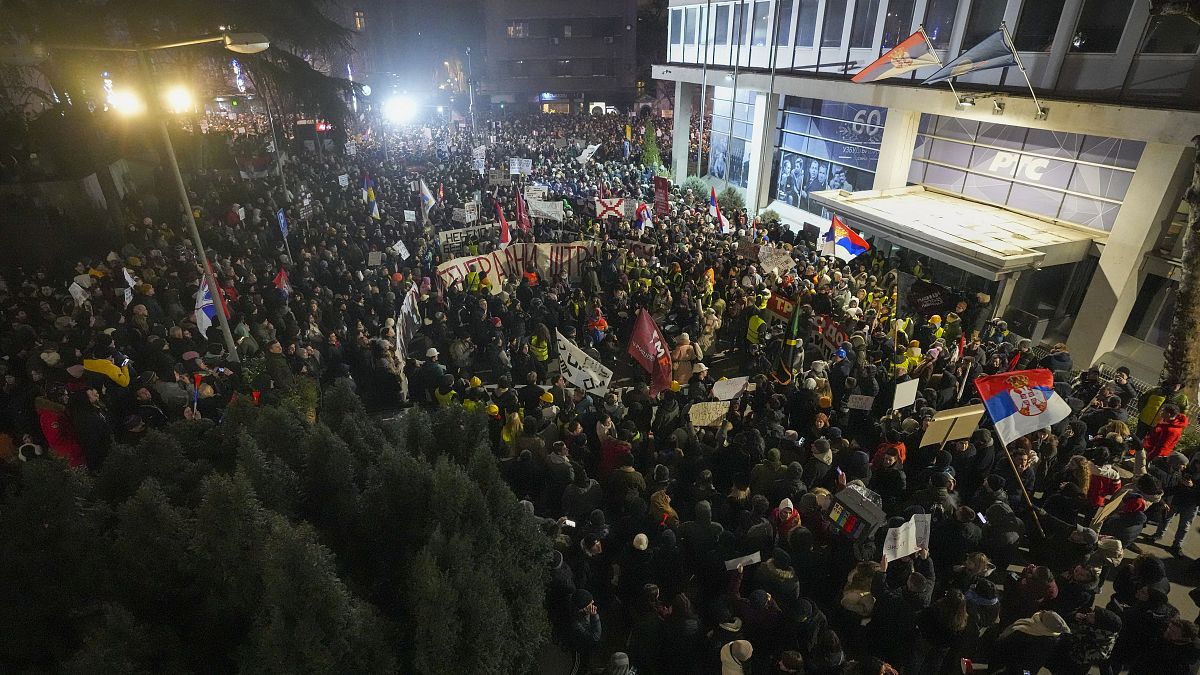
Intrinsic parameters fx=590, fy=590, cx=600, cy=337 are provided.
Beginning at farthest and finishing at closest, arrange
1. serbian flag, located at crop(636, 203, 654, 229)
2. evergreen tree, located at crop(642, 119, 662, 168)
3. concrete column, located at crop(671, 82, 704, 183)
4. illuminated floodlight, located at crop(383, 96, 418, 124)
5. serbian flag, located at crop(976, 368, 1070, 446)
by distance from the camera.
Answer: illuminated floodlight, located at crop(383, 96, 418, 124)
concrete column, located at crop(671, 82, 704, 183)
evergreen tree, located at crop(642, 119, 662, 168)
serbian flag, located at crop(636, 203, 654, 229)
serbian flag, located at crop(976, 368, 1070, 446)

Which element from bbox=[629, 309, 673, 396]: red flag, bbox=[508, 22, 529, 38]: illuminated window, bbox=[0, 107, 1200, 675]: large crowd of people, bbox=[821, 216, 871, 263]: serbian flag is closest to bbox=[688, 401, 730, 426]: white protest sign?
bbox=[0, 107, 1200, 675]: large crowd of people

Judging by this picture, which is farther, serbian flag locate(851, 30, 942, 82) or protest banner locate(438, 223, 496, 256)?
protest banner locate(438, 223, 496, 256)

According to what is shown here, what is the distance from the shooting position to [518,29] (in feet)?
201

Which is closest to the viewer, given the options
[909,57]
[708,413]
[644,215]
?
[708,413]

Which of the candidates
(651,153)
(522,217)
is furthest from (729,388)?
(651,153)

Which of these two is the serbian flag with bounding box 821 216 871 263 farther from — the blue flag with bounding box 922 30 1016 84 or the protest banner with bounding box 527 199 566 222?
the protest banner with bounding box 527 199 566 222

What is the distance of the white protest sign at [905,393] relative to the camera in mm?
8031

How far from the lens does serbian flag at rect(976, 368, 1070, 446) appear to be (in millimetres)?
6703

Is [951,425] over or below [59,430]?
over

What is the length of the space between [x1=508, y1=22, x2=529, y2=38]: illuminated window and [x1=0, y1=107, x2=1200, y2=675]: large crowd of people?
175 feet

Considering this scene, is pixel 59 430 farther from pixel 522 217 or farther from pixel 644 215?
pixel 644 215

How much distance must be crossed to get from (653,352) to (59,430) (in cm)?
814

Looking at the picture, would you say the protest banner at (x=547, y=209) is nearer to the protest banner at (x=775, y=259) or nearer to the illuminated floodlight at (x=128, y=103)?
the protest banner at (x=775, y=259)

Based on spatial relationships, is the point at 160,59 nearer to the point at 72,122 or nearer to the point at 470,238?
the point at 72,122
